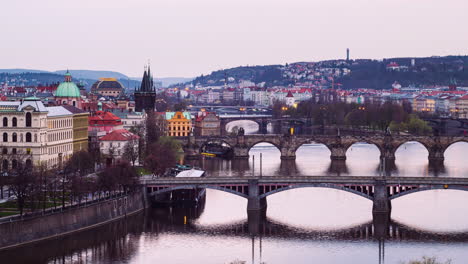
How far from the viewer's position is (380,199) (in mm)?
51688

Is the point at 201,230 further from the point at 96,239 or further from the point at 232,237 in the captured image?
the point at 96,239

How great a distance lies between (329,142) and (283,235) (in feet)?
125

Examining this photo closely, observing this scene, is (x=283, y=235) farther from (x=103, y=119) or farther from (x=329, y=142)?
(x=329, y=142)

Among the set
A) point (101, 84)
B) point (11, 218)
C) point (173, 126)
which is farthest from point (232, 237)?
point (101, 84)

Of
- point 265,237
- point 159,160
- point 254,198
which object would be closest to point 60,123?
point 159,160

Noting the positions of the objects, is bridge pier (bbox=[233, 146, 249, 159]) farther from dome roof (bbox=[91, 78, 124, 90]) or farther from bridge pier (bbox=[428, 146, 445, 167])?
dome roof (bbox=[91, 78, 124, 90])

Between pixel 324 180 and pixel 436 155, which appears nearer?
pixel 324 180

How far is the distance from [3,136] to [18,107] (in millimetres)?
1638

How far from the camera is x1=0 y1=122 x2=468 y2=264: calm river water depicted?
140ft

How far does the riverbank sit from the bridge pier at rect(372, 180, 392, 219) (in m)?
10.8

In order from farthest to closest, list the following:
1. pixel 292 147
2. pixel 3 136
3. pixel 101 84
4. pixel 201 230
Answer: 1. pixel 101 84
2. pixel 292 147
3. pixel 3 136
4. pixel 201 230

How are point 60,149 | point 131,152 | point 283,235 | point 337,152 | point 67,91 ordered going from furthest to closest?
point 337,152 < point 67,91 < point 131,152 < point 60,149 < point 283,235

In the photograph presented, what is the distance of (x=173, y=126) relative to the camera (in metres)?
95.4

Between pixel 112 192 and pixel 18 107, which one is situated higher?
pixel 18 107
